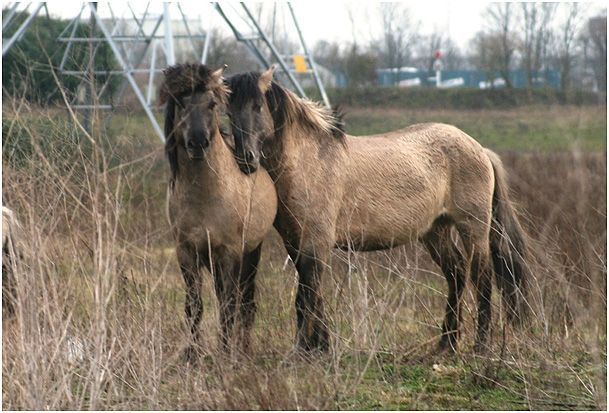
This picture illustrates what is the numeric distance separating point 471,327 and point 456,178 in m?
1.15

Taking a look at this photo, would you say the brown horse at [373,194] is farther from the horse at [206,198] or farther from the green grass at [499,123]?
the green grass at [499,123]

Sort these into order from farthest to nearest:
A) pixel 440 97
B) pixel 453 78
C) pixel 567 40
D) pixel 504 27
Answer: pixel 453 78
pixel 440 97
pixel 504 27
pixel 567 40

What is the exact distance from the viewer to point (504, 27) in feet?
66.0

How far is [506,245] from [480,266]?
16.3 inches

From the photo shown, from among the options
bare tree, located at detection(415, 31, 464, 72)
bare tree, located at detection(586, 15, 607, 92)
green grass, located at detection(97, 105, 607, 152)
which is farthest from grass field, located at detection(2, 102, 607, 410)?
bare tree, located at detection(415, 31, 464, 72)

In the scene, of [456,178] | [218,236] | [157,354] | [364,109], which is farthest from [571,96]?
[157,354]

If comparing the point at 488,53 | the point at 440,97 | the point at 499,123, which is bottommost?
the point at 499,123

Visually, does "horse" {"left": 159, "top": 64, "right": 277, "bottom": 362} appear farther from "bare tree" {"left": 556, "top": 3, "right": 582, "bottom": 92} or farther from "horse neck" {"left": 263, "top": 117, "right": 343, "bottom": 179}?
"bare tree" {"left": 556, "top": 3, "right": 582, "bottom": 92}

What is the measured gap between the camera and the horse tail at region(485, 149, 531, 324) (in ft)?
26.4

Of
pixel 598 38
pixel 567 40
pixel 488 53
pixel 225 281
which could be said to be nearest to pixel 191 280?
pixel 225 281

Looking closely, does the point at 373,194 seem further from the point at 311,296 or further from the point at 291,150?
the point at 311,296

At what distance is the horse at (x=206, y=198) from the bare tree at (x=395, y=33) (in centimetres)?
1489

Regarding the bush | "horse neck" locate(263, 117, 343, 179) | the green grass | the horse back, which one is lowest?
the green grass

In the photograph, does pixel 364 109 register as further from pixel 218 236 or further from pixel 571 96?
pixel 218 236
